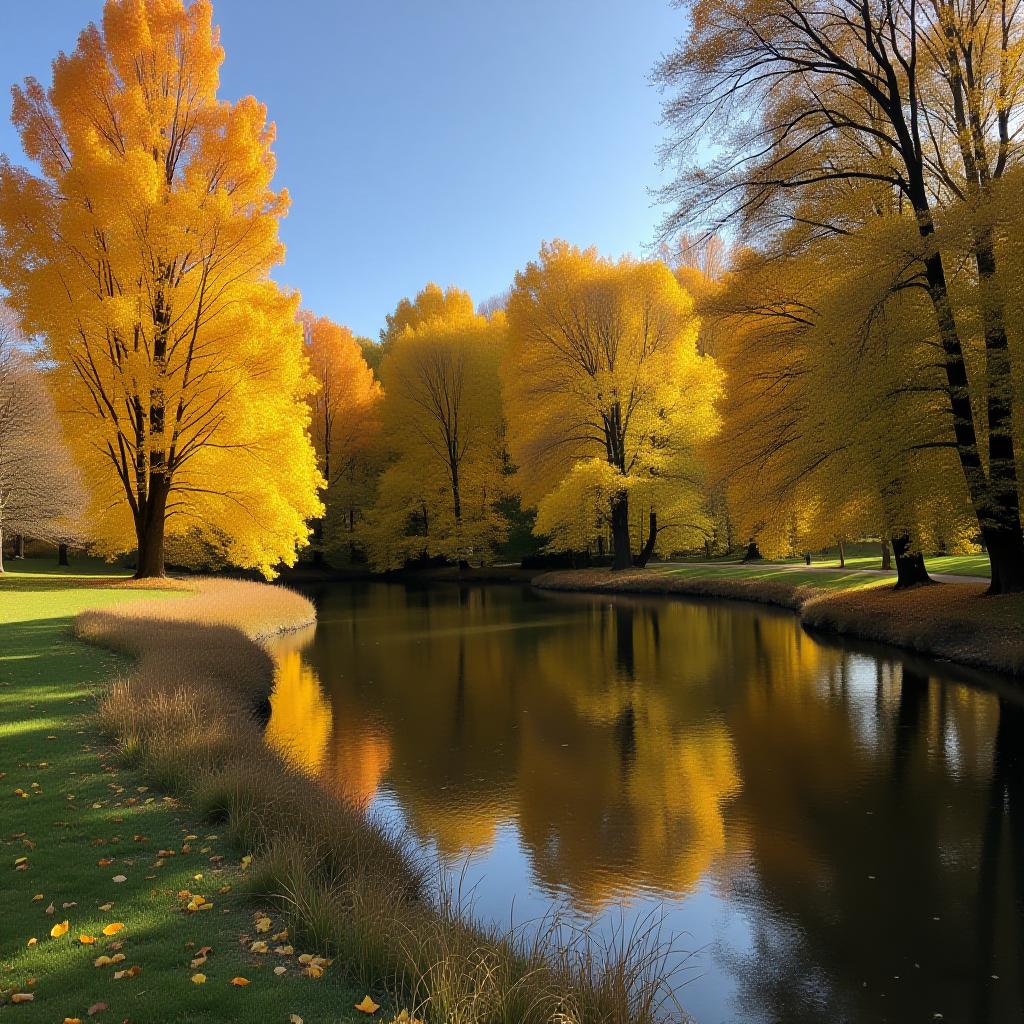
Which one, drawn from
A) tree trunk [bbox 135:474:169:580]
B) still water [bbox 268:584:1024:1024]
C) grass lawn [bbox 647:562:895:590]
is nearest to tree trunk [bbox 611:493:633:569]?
grass lawn [bbox 647:562:895:590]

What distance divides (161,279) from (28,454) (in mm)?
16020

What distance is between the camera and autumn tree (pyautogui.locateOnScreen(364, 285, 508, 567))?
4362cm

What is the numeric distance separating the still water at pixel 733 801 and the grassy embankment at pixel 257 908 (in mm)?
880

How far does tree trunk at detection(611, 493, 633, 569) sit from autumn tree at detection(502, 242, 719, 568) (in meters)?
0.05

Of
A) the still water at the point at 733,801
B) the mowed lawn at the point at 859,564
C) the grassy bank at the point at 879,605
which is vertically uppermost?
the mowed lawn at the point at 859,564

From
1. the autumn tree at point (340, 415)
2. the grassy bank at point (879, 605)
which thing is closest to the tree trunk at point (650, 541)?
the grassy bank at point (879, 605)

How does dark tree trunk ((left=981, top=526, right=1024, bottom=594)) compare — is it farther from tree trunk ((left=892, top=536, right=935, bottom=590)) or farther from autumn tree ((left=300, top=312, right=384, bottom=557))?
autumn tree ((left=300, top=312, right=384, bottom=557))

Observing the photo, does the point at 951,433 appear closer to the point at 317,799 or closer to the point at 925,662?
the point at 925,662

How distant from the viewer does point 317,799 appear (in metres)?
6.73

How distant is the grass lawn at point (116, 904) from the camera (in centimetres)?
357

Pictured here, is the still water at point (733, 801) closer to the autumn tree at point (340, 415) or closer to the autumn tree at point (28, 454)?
the autumn tree at point (28, 454)

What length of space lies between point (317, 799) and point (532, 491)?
29107 millimetres

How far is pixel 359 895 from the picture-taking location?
4570mm

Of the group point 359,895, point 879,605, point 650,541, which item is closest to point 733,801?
point 359,895
